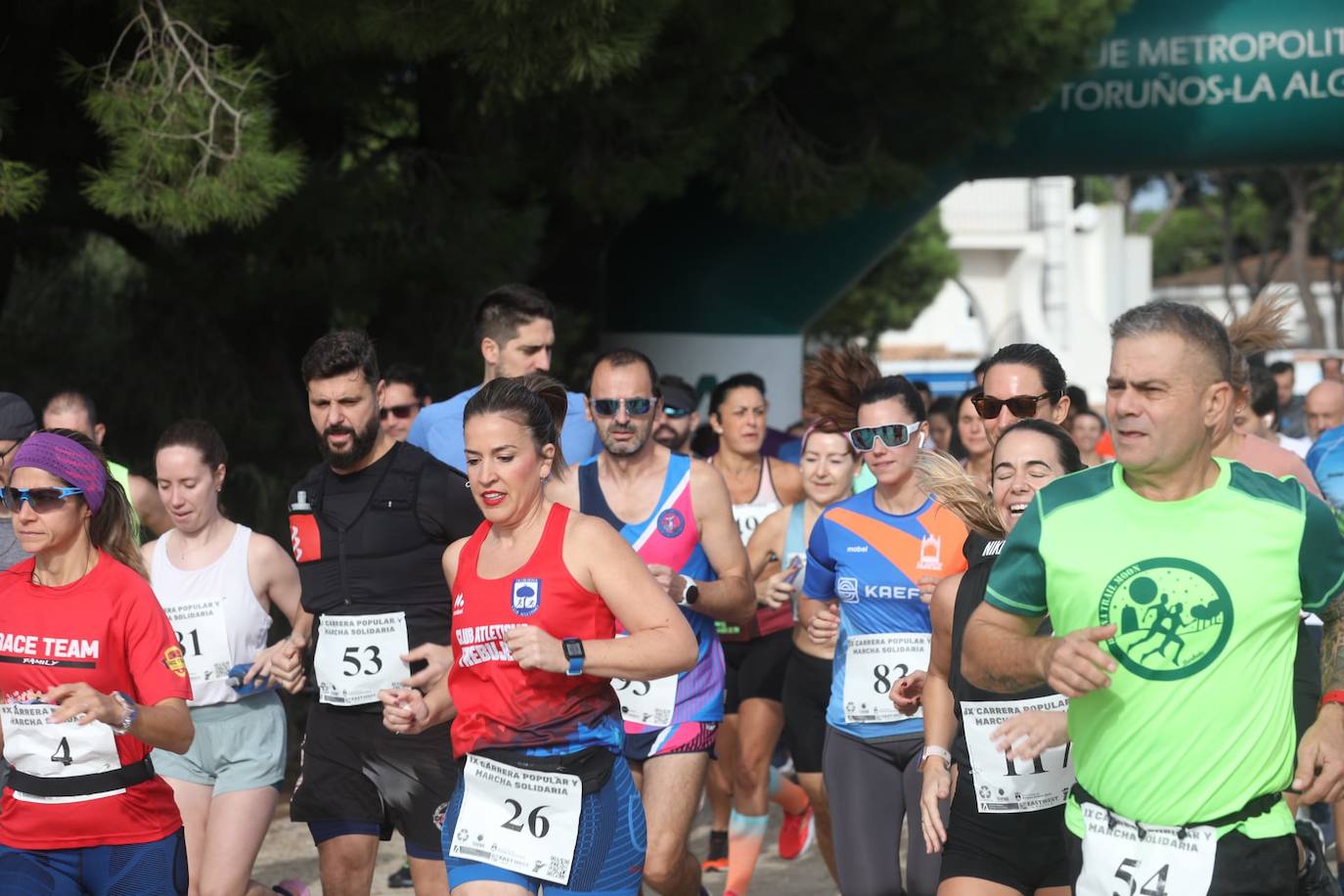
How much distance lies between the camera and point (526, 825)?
4152 millimetres

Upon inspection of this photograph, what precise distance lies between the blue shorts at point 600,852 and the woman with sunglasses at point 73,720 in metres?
0.75

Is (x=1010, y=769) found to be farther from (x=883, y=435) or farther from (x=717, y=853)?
(x=717, y=853)

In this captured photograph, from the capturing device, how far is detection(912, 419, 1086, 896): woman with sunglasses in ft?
14.6

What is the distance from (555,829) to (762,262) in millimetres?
9203

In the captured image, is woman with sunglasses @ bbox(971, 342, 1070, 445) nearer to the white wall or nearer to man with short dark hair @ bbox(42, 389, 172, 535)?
man with short dark hair @ bbox(42, 389, 172, 535)

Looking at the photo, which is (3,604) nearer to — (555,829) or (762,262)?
(555,829)

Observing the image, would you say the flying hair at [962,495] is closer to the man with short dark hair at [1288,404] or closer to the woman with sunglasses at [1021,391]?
the woman with sunglasses at [1021,391]

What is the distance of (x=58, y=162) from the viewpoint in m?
8.42

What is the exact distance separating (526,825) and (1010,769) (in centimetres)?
122

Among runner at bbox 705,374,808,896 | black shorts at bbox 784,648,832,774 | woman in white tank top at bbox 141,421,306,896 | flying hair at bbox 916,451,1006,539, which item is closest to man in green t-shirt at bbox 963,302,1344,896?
flying hair at bbox 916,451,1006,539

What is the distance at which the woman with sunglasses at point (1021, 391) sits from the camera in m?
5.19

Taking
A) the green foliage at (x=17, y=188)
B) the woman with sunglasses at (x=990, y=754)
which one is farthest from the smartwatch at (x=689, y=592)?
the green foliage at (x=17, y=188)

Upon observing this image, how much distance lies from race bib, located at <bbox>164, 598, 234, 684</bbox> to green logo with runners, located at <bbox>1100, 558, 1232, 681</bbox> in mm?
3248

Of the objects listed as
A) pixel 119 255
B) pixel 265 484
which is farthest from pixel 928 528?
pixel 119 255
